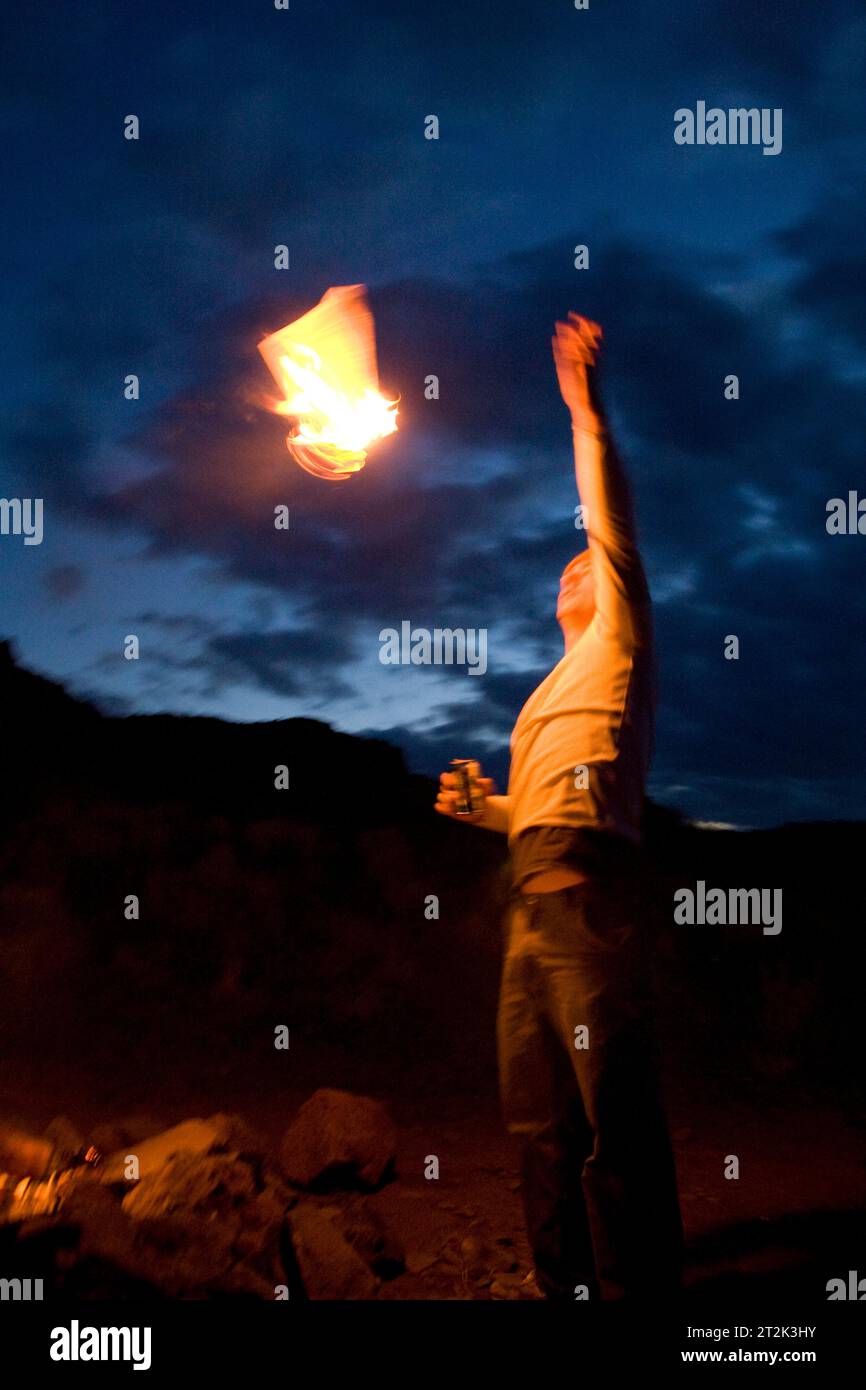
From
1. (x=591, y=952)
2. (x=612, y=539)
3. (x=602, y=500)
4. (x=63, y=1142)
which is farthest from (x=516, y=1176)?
(x=602, y=500)

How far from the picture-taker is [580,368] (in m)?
3.68

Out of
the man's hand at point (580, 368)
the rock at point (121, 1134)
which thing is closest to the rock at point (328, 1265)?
the rock at point (121, 1134)

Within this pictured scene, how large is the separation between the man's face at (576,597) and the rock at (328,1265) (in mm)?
2760

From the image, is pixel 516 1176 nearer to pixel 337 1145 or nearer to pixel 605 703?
pixel 337 1145

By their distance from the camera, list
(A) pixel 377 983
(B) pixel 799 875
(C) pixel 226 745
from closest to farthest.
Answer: (A) pixel 377 983
(B) pixel 799 875
(C) pixel 226 745

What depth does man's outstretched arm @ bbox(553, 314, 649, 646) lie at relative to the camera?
3615 millimetres

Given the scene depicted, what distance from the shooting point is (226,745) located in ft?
66.2

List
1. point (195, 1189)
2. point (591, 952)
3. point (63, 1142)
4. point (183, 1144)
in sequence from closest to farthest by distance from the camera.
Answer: point (591, 952) → point (195, 1189) → point (183, 1144) → point (63, 1142)

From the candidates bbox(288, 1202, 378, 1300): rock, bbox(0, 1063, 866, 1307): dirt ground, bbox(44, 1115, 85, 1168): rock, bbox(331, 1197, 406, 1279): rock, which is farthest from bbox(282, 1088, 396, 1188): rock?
bbox(44, 1115, 85, 1168): rock

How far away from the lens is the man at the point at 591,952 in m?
3.31

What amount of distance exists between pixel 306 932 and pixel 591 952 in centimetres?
1015

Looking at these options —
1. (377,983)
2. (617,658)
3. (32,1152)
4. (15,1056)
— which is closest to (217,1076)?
(15,1056)

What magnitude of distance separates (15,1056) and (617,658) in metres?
7.68
